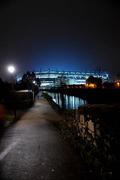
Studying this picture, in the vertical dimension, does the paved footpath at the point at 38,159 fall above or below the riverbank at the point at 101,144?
below

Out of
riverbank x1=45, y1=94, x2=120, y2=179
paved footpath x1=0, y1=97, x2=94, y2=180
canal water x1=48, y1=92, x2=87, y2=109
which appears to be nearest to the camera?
riverbank x1=45, y1=94, x2=120, y2=179

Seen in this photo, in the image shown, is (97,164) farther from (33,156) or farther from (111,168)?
(33,156)

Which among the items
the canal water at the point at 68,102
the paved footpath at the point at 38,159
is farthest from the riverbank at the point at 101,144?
the canal water at the point at 68,102

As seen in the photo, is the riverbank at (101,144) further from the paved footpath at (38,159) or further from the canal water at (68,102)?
the canal water at (68,102)

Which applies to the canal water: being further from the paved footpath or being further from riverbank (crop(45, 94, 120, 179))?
riverbank (crop(45, 94, 120, 179))

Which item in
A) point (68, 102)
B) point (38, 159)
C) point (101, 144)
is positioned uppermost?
point (68, 102)

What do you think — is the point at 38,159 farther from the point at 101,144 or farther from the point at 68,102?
the point at 68,102

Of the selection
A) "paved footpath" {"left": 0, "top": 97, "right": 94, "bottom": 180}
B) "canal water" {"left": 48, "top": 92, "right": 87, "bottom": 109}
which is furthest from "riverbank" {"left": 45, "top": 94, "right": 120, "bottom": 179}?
"canal water" {"left": 48, "top": 92, "right": 87, "bottom": 109}

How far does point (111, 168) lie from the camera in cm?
669

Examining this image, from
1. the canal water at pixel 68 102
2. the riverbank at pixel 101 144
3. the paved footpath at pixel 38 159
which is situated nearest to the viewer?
the riverbank at pixel 101 144

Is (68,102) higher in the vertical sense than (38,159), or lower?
higher

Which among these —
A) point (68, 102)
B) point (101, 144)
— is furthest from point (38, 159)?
point (68, 102)

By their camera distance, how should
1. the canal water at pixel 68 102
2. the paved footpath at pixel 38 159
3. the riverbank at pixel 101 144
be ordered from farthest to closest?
the canal water at pixel 68 102, the paved footpath at pixel 38 159, the riverbank at pixel 101 144

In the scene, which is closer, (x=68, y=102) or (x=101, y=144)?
(x=101, y=144)
